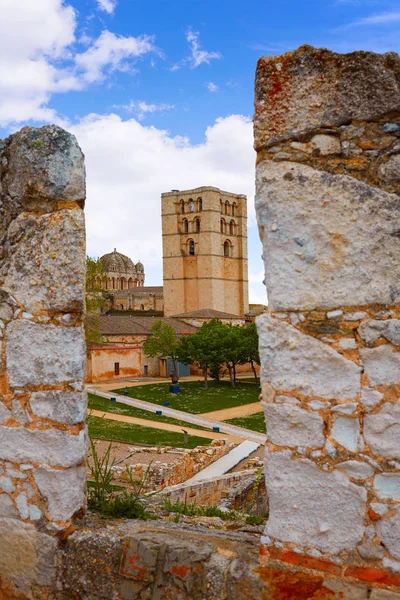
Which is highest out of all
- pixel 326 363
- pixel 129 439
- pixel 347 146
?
pixel 347 146

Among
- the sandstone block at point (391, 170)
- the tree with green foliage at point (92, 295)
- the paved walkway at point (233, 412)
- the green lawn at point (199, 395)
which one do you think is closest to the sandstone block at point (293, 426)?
the sandstone block at point (391, 170)

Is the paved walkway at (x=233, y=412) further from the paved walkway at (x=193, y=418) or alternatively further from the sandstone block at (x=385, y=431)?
the sandstone block at (x=385, y=431)

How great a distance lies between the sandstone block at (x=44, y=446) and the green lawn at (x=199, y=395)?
2200 cm

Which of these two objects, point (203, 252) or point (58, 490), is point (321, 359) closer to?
point (58, 490)

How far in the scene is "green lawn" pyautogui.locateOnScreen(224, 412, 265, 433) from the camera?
21.9 metres

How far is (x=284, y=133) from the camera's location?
9.42 feet

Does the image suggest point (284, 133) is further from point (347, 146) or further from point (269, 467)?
point (269, 467)

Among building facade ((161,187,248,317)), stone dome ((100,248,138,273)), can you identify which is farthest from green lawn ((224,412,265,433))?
stone dome ((100,248,138,273))

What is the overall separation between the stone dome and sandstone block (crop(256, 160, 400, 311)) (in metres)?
74.8

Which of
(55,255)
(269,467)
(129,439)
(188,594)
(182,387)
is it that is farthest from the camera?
(182,387)

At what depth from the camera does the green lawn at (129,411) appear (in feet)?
73.0

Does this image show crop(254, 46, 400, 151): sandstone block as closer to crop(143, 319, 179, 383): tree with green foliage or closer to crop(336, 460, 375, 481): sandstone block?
crop(336, 460, 375, 481): sandstone block

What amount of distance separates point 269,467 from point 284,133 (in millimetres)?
1599

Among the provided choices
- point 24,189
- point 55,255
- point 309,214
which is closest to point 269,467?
point 309,214
